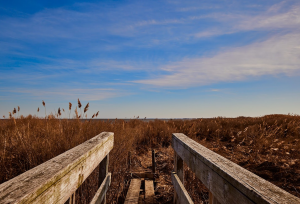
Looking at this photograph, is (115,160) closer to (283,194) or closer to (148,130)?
(283,194)

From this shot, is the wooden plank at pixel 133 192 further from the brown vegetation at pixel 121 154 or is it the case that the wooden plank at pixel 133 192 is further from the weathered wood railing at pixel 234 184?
the weathered wood railing at pixel 234 184

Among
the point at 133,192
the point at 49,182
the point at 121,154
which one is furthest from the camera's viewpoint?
the point at 121,154

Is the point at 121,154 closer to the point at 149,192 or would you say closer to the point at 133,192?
the point at 133,192

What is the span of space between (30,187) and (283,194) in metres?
1.09

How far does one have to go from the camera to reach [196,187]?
3.64m

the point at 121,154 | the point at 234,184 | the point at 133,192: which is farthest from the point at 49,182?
the point at 121,154

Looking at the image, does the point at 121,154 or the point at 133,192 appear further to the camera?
the point at 121,154

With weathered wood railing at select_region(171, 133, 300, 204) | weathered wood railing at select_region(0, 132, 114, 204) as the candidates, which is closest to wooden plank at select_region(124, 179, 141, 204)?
weathered wood railing at select_region(0, 132, 114, 204)

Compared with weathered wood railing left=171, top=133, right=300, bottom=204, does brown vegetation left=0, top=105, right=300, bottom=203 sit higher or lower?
lower

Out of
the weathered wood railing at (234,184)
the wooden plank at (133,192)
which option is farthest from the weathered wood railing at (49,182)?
the wooden plank at (133,192)

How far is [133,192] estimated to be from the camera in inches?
134

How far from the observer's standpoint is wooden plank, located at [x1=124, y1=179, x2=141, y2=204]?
10.0ft

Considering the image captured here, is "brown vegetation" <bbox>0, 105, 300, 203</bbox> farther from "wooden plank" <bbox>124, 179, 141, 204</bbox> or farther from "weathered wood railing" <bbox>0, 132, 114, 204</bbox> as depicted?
"weathered wood railing" <bbox>0, 132, 114, 204</bbox>

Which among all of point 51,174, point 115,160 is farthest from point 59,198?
point 115,160
